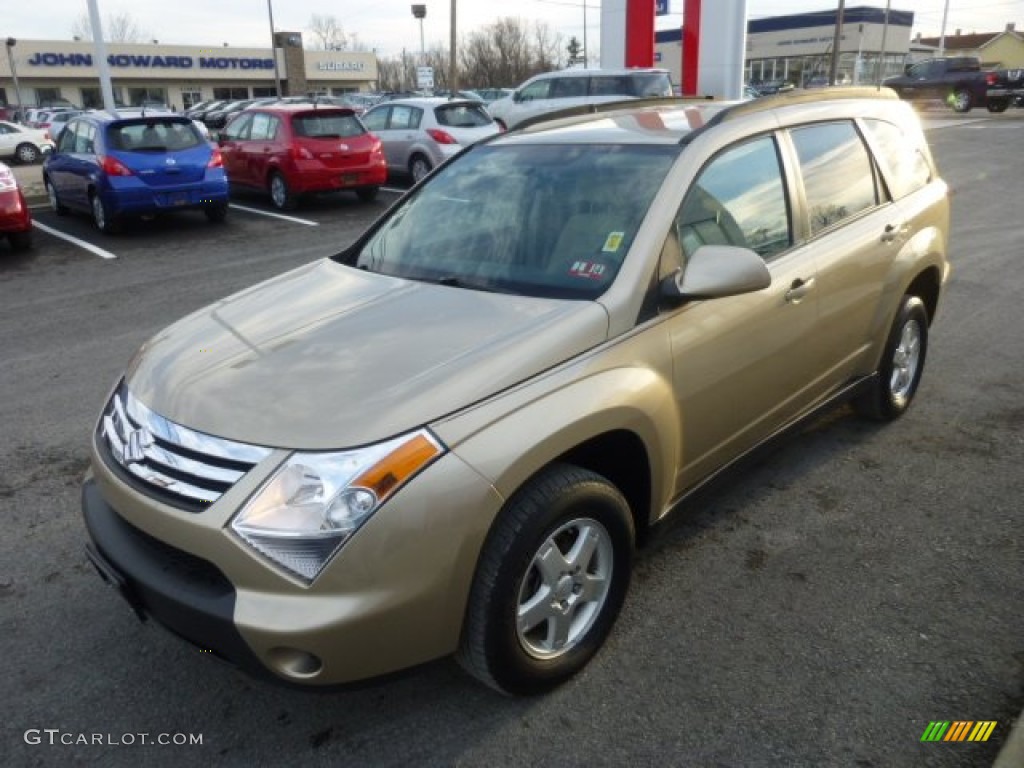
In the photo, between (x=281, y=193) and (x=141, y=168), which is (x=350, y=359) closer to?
(x=141, y=168)

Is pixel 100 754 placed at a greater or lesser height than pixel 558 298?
lesser

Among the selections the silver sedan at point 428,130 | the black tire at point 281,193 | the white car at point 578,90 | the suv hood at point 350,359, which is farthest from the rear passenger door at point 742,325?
the white car at point 578,90

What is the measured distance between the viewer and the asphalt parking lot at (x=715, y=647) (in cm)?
245

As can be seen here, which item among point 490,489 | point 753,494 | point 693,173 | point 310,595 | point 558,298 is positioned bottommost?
point 753,494

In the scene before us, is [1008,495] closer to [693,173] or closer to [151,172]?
[693,173]

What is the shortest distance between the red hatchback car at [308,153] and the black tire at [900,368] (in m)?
9.87

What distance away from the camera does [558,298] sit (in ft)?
9.18

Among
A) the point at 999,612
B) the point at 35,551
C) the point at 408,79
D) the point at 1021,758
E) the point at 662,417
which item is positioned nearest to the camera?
the point at 1021,758

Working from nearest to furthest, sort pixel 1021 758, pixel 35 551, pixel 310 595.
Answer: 1. pixel 310 595
2. pixel 1021 758
3. pixel 35 551

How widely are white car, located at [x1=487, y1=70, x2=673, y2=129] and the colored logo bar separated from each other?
14171 mm

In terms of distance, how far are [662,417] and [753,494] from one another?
1.33 m

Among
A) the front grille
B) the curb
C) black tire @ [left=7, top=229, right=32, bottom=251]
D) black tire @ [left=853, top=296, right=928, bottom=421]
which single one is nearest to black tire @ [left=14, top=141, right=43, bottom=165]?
black tire @ [left=7, top=229, right=32, bottom=251]

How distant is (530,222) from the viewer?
3.21 m

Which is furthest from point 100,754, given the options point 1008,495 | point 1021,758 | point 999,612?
point 1008,495
